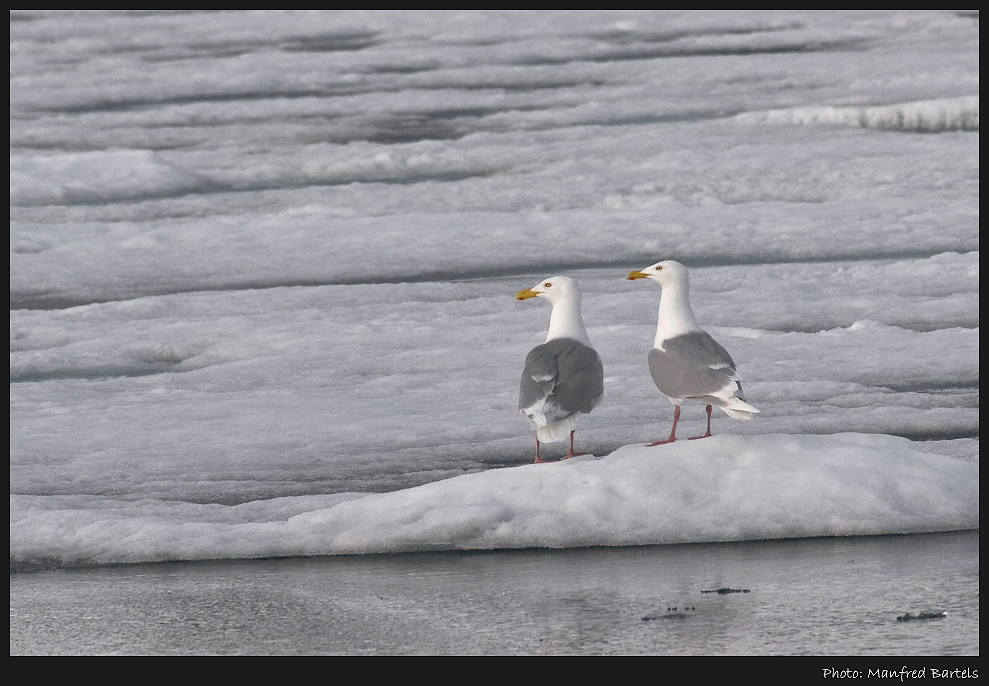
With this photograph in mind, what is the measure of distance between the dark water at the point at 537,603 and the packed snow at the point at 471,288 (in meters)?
0.16

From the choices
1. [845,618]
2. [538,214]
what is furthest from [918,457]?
[538,214]

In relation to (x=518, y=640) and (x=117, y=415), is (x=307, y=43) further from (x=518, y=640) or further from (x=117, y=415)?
(x=518, y=640)

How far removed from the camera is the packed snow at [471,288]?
4.79 metres

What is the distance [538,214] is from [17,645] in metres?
7.16

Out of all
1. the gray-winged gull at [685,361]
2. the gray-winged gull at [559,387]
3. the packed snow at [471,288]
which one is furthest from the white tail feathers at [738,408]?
the gray-winged gull at [559,387]

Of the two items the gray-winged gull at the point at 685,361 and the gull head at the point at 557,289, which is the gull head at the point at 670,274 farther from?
the gull head at the point at 557,289

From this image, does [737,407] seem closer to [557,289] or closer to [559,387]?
[559,387]

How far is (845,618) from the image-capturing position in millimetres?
3789

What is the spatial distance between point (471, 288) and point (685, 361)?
12.7ft

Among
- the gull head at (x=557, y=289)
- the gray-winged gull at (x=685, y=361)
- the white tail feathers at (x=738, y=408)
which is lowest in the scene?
the white tail feathers at (x=738, y=408)

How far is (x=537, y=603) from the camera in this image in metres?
4.03

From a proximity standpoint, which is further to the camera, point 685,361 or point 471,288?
point 471,288

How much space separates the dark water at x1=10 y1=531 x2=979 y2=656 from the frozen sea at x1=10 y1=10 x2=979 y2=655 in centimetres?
2

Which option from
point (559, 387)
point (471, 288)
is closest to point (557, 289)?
point (559, 387)
